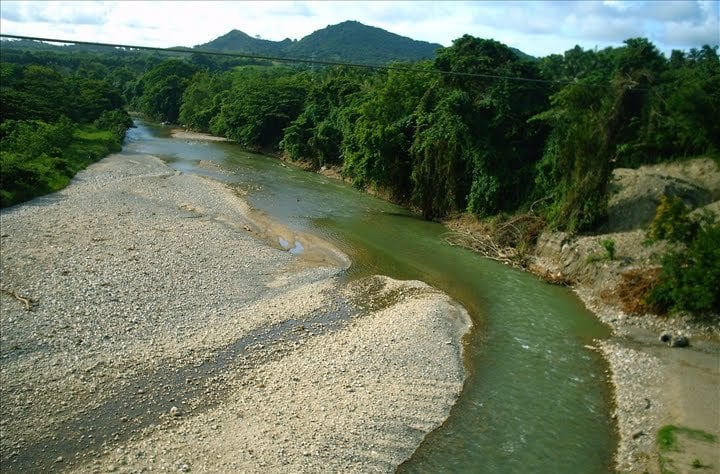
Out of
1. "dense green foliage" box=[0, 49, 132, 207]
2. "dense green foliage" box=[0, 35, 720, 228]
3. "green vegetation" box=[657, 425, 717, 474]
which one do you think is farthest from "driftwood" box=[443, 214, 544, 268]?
"dense green foliage" box=[0, 49, 132, 207]

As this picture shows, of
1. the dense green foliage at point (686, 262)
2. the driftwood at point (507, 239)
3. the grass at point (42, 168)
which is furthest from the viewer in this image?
the grass at point (42, 168)

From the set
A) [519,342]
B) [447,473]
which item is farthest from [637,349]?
[447,473]

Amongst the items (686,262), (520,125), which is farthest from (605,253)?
(520,125)

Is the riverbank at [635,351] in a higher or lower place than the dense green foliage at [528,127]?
lower

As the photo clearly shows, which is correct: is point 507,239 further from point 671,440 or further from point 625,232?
point 671,440

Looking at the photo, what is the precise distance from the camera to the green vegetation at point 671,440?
1372cm

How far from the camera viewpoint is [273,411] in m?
15.6

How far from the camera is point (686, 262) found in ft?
70.9

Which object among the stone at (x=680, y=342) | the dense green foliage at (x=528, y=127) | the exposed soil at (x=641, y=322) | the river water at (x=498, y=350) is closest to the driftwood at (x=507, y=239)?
the exposed soil at (x=641, y=322)

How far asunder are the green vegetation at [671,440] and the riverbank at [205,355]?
5.84 metres

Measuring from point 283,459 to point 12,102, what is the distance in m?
52.3

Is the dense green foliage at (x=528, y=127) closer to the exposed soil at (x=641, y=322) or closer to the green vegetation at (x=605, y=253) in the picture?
the exposed soil at (x=641, y=322)

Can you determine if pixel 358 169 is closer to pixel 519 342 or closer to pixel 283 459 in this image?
pixel 519 342

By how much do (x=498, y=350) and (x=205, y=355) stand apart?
35.5 feet
